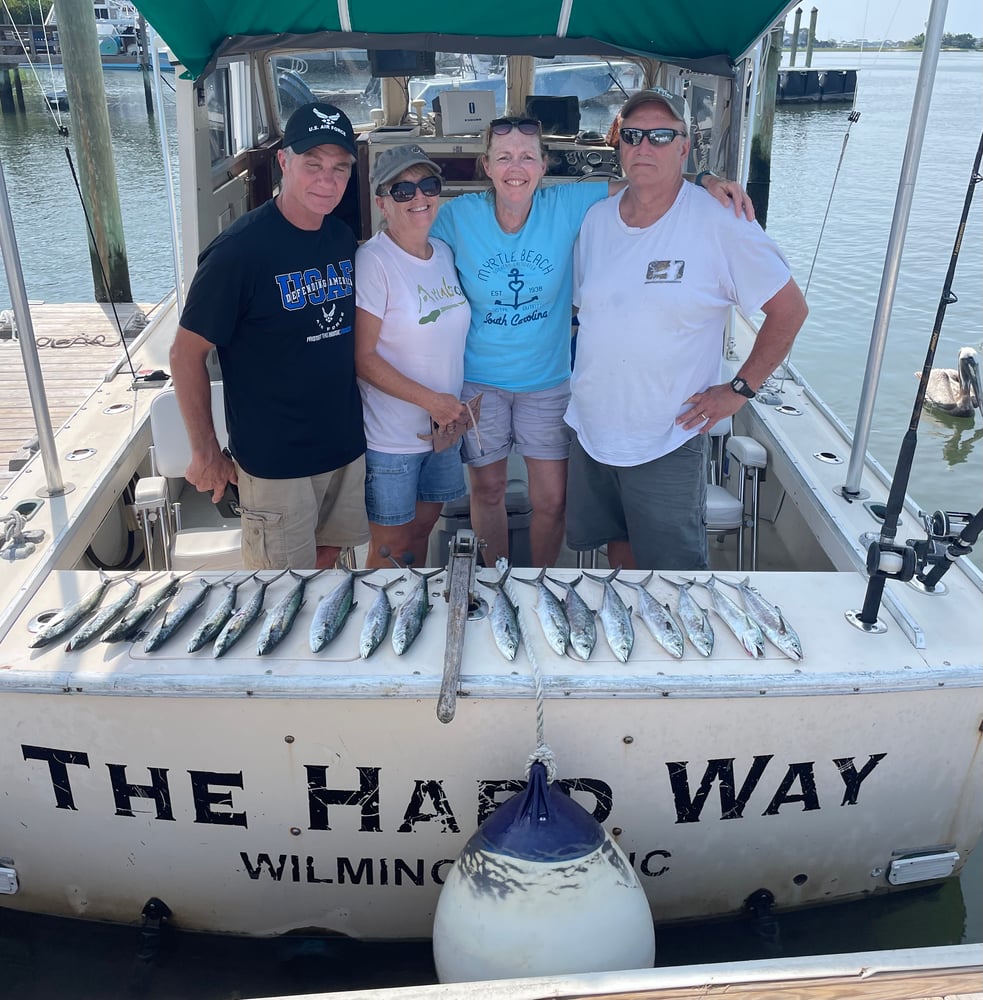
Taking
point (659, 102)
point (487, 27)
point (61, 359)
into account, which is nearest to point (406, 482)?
point (659, 102)

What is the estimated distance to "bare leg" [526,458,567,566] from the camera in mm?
3330

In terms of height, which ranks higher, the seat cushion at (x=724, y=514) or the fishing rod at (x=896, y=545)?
the fishing rod at (x=896, y=545)

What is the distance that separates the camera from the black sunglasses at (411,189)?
8.93ft

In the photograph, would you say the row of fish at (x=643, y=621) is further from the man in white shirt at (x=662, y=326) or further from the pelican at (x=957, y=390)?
the pelican at (x=957, y=390)

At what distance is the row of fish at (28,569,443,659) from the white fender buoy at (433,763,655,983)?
0.54m

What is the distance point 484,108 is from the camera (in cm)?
492

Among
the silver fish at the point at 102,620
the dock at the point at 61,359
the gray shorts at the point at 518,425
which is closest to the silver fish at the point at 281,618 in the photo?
the silver fish at the point at 102,620

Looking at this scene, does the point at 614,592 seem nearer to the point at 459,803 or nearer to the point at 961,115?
the point at 459,803

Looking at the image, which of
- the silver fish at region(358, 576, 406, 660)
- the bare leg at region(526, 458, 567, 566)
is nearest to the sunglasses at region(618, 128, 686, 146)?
the bare leg at region(526, 458, 567, 566)

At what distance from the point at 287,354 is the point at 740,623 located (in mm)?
1549

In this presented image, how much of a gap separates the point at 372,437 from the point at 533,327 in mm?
660

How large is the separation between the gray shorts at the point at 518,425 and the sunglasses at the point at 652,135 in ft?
2.74

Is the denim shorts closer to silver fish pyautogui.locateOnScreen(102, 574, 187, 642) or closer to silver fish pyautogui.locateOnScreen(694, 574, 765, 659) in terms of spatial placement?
silver fish pyautogui.locateOnScreen(102, 574, 187, 642)

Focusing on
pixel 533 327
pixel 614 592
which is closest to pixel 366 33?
pixel 533 327
